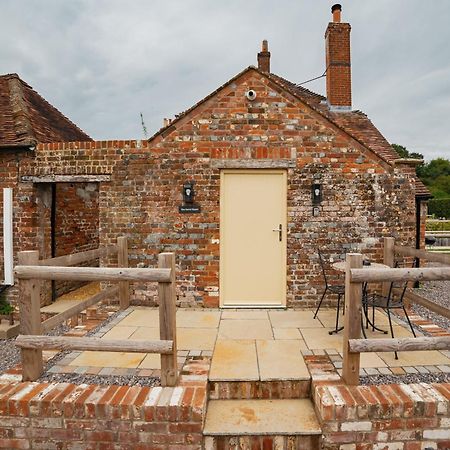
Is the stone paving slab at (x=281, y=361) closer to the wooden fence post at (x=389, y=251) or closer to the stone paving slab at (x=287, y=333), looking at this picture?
the stone paving slab at (x=287, y=333)

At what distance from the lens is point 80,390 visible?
298cm

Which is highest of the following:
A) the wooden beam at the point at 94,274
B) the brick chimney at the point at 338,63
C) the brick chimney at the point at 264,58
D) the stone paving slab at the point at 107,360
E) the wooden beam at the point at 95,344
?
the brick chimney at the point at 264,58

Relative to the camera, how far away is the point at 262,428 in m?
2.84

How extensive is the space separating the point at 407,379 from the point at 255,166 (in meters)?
3.48

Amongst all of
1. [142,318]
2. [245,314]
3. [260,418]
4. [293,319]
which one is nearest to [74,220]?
[142,318]

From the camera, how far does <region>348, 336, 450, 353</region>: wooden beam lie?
291 centimetres

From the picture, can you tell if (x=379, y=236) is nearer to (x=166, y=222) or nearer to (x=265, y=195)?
(x=265, y=195)

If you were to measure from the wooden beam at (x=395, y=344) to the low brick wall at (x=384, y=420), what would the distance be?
0.37 metres

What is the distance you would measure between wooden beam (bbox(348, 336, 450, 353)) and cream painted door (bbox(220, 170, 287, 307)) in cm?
252

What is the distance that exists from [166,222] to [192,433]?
10.9ft

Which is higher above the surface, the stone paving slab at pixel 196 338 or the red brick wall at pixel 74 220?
the red brick wall at pixel 74 220

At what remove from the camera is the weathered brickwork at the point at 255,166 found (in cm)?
541

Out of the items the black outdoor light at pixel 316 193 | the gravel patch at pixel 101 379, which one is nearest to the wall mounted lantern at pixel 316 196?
the black outdoor light at pixel 316 193

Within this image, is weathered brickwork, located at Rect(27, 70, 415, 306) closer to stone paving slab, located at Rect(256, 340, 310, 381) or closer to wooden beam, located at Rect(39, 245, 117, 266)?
wooden beam, located at Rect(39, 245, 117, 266)
